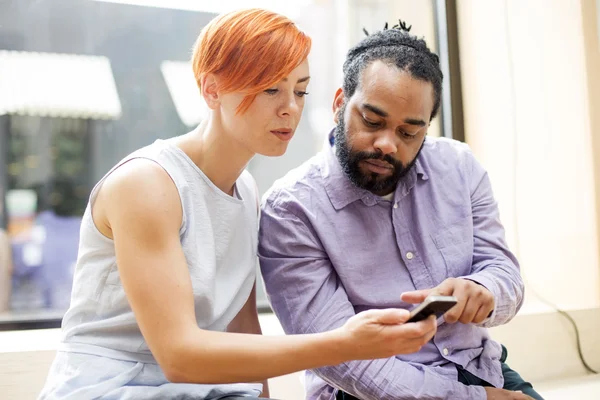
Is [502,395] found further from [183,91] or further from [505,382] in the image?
[183,91]

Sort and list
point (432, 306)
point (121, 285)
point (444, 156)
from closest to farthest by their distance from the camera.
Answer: point (432, 306)
point (121, 285)
point (444, 156)

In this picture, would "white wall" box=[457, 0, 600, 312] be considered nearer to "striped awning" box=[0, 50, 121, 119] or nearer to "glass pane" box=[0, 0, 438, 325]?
"glass pane" box=[0, 0, 438, 325]

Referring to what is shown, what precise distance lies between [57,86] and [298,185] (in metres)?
1.08

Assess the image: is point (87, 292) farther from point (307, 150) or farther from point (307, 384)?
point (307, 150)

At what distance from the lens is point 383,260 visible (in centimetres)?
150

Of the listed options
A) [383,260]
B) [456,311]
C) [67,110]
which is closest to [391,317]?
[456,311]

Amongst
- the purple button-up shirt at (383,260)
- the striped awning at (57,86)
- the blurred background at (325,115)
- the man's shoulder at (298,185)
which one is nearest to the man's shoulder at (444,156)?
the purple button-up shirt at (383,260)

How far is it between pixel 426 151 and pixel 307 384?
68 centimetres

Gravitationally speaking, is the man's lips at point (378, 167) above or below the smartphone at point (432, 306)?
above

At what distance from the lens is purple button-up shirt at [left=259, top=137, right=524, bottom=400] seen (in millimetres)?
1407

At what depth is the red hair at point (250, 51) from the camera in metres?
1.30

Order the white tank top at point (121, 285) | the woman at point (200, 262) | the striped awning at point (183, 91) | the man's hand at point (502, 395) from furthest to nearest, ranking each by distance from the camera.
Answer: the striped awning at point (183, 91) → the man's hand at point (502, 395) → the white tank top at point (121, 285) → the woman at point (200, 262)

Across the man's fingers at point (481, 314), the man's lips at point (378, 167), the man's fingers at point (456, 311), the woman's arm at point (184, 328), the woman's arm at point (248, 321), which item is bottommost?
the woman's arm at point (248, 321)

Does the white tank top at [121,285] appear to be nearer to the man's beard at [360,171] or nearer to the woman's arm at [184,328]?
the woman's arm at [184,328]
